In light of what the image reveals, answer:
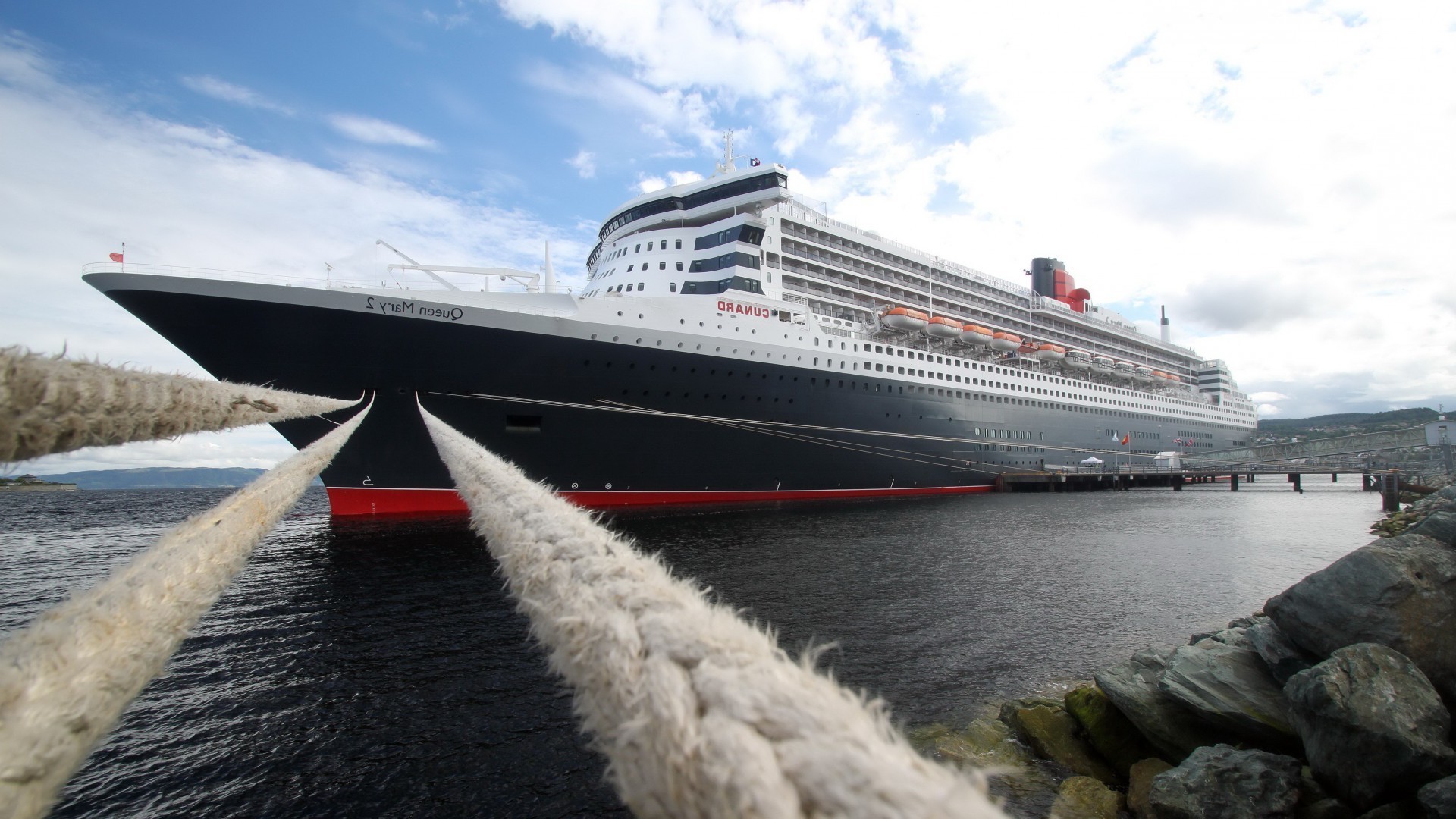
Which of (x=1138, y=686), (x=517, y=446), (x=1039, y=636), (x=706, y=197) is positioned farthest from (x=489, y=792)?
(x=706, y=197)

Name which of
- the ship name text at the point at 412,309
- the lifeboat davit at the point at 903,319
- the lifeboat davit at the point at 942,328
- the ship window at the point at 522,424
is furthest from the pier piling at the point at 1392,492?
the ship name text at the point at 412,309

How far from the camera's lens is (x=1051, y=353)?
3253 centimetres

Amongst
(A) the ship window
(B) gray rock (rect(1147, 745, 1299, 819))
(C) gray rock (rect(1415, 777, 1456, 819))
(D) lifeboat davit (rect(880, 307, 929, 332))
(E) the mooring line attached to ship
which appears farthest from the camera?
(D) lifeboat davit (rect(880, 307, 929, 332))

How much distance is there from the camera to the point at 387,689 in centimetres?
594

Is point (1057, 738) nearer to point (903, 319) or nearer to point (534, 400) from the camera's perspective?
point (534, 400)

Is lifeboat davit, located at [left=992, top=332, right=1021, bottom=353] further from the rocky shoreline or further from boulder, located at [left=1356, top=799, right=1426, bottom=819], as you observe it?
boulder, located at [left=1356, top=799, right=1426, bottom=819]

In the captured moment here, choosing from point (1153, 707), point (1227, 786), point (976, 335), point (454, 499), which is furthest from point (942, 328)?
point (1227, 786)

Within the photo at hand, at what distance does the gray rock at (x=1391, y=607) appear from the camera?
3.97 meters

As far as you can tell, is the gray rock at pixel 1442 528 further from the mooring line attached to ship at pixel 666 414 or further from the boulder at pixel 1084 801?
the mooring line attached to ship at pixel 666 414

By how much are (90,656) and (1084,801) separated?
5540mm

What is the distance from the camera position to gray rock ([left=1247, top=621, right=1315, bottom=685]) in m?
4.35

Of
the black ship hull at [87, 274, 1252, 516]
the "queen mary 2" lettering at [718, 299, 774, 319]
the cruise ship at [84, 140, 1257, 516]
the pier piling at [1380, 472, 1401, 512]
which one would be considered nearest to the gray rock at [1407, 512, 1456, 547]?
the cruise ship at [84, 140, 1257, 516]

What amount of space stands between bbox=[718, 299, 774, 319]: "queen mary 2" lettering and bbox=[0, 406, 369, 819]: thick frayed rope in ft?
55.6

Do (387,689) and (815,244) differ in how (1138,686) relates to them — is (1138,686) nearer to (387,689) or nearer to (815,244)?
(387,689)
